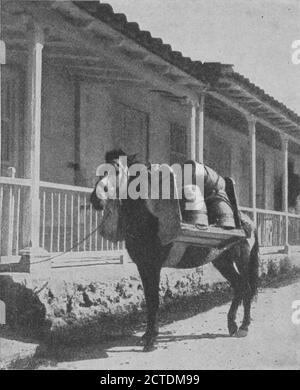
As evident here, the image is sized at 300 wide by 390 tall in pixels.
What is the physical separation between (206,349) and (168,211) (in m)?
1.54

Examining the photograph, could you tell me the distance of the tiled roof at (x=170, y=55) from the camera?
24.1 ft

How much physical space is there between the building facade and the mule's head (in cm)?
15

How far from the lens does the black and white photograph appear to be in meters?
6.62

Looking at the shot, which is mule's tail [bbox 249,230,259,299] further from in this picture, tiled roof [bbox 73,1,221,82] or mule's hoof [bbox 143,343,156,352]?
tiled roof [bbox 73,1,221,82]

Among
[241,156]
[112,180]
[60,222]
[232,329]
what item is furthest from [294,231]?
[112,180]

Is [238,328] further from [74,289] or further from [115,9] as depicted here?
[115,9]

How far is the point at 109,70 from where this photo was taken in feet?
31.6

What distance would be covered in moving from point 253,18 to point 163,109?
408 cm

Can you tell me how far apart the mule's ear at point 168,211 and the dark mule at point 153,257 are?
0.07 m

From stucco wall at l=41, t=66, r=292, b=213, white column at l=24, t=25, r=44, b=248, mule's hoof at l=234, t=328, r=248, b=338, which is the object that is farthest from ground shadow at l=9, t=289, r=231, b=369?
stucco wall at l=41, t=66, r=292, b=213

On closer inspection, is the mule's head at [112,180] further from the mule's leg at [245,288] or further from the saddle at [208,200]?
the mule's leg at [245,288]
